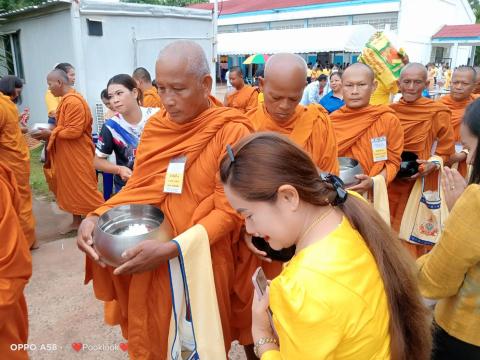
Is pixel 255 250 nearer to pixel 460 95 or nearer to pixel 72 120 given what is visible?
pixel 72 120

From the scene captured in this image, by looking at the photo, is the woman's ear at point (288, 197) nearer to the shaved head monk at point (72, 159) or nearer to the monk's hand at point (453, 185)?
the monk's hand at point (453, 185)

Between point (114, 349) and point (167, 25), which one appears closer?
point (114, 349)

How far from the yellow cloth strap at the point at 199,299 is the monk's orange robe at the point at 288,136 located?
0.91 ft

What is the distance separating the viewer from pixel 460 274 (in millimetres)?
1369

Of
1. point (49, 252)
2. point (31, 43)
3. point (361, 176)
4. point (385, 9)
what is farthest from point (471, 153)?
point (385, 9)

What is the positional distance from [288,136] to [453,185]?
0.89 m

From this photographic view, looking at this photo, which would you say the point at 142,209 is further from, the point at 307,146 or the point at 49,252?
the point at 49,252

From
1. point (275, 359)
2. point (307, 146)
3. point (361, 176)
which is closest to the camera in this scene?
point (275, 359)

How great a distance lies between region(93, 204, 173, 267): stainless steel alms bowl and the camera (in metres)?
1.68

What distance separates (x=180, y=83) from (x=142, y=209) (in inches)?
24.7

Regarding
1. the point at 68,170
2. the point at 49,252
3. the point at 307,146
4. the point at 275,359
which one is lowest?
the point at 49,252

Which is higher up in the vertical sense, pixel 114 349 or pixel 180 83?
pixel 180 83

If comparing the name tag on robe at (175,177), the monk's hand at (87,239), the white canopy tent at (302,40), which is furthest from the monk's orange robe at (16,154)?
the white canopy tent at (302,40)

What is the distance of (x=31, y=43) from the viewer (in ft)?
28.1
